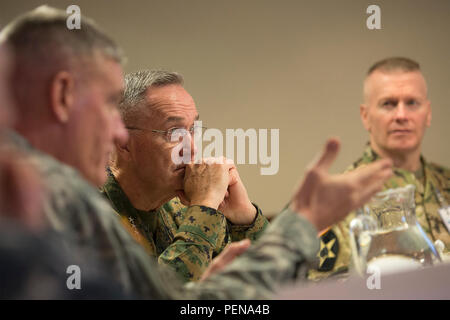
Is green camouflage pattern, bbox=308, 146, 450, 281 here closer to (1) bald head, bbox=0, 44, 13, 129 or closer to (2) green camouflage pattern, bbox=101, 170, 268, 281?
(2) green camouflage pattern, bbox=101, 170, 268, 281

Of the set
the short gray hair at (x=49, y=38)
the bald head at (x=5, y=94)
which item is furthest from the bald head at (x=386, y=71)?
the bald head at (x=5, y=94)

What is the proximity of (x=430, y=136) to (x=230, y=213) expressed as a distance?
72cm

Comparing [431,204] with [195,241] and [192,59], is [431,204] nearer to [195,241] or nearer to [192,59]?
[195,241]

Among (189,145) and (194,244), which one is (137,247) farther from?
(189,145)

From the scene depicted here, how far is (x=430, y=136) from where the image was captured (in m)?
1.90

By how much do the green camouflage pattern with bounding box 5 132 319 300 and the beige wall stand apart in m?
1.02

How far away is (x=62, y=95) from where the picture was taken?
76 centimetres

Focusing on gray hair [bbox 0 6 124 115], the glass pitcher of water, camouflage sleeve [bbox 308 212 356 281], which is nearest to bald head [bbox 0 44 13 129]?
gray hair [bbox 0 6 124 115]

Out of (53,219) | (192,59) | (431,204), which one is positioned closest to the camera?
(53,219)

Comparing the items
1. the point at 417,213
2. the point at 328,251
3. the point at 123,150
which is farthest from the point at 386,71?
the point at 123,150

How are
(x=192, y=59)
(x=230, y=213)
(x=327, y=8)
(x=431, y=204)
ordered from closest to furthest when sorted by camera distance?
(x=431, y=204)
(x=230, y=213)
(x=327, y=8)
(x=192, y=59)

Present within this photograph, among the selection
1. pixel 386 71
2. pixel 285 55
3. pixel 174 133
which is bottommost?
pixel 174 133

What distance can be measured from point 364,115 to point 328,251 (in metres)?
0.49

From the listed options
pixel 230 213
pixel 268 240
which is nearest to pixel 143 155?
pixel 230 213
